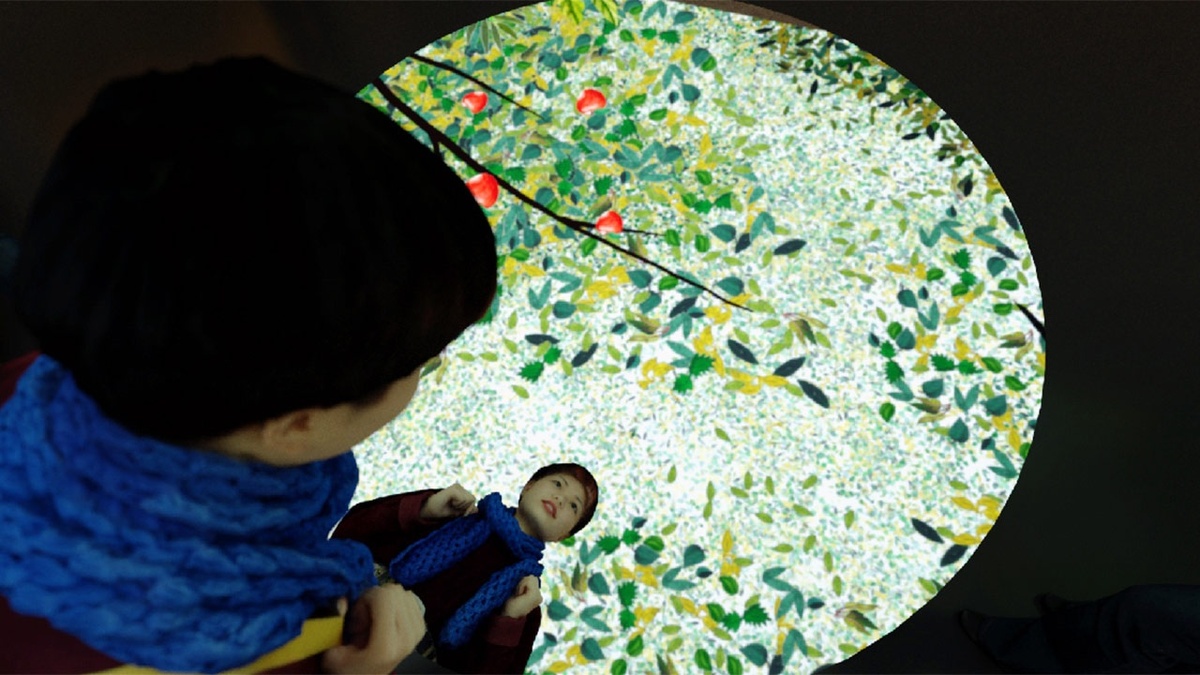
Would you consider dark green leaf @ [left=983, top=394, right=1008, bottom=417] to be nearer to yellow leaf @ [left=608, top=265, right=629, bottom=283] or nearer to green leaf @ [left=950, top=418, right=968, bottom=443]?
green leaf @ [left=950, top=418, right=968, bottom=443]

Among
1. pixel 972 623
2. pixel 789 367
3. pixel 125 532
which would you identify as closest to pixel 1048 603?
pixel 972 623

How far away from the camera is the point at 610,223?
2.36 meters

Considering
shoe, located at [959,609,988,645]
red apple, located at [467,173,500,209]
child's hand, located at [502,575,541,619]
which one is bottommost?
shoe, located at [959,609,988,645]

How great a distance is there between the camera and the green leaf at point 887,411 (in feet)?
7.43

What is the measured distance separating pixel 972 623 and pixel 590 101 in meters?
1.62

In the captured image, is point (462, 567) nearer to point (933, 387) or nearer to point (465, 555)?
point (465, 555)

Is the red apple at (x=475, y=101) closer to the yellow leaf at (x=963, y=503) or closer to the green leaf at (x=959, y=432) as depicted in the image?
the green leaf at (x=959, y=432)

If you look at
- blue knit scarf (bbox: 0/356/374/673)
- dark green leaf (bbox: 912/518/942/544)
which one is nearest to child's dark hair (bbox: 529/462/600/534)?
dark green leaf (bbox: 912/518/942/544)

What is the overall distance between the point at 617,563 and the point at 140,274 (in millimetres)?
1980

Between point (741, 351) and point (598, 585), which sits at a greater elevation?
point (741, 351)

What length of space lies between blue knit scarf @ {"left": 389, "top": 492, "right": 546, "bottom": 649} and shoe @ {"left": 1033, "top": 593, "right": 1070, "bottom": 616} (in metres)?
1.30

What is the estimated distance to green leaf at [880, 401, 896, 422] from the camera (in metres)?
2.26

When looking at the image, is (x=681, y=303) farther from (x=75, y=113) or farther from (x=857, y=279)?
(x=75, y=113)

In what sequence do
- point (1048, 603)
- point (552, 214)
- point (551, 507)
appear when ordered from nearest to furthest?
point (551, 507), point (1048, 603), point (552, 214)
